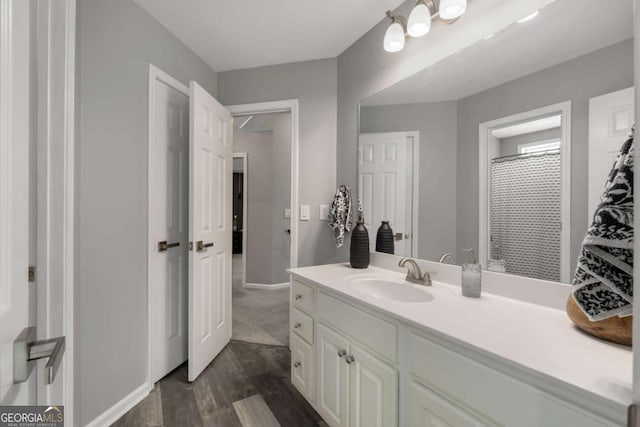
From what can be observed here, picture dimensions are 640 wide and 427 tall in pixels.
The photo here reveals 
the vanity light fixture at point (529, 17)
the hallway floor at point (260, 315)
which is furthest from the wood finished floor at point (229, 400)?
the vanity light fixture at point (529, 17)

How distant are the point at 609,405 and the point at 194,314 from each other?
196 centimetres

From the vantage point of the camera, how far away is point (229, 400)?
1.66 m

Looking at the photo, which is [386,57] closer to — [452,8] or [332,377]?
[452,8]

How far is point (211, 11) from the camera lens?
5.55 feet

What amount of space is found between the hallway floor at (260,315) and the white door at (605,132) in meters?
2.31

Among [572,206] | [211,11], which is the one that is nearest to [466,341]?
[572,206]

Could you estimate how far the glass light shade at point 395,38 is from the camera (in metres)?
1.53

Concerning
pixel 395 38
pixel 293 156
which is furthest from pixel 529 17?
pixel 293 156

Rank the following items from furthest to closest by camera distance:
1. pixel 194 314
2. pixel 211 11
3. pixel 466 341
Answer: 1. pixel 194 314
2. pixel 211 11
3. pixel 466 341

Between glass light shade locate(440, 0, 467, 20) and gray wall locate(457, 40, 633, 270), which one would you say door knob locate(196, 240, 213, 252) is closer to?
gray wall locate(457, 40, 633, 270)

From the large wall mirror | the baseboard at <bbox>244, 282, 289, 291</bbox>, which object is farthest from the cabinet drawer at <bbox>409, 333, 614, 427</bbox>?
the baseboard at <bbox>244, 282, 289, 291</bbox>

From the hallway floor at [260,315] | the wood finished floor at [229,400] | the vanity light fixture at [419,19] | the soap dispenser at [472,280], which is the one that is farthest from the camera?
the hallway floor at [260,315]

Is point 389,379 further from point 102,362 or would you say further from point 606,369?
point 102,362

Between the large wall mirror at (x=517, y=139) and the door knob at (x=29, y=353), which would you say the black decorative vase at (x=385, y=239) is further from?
the door knob at (x=29, y=353)
